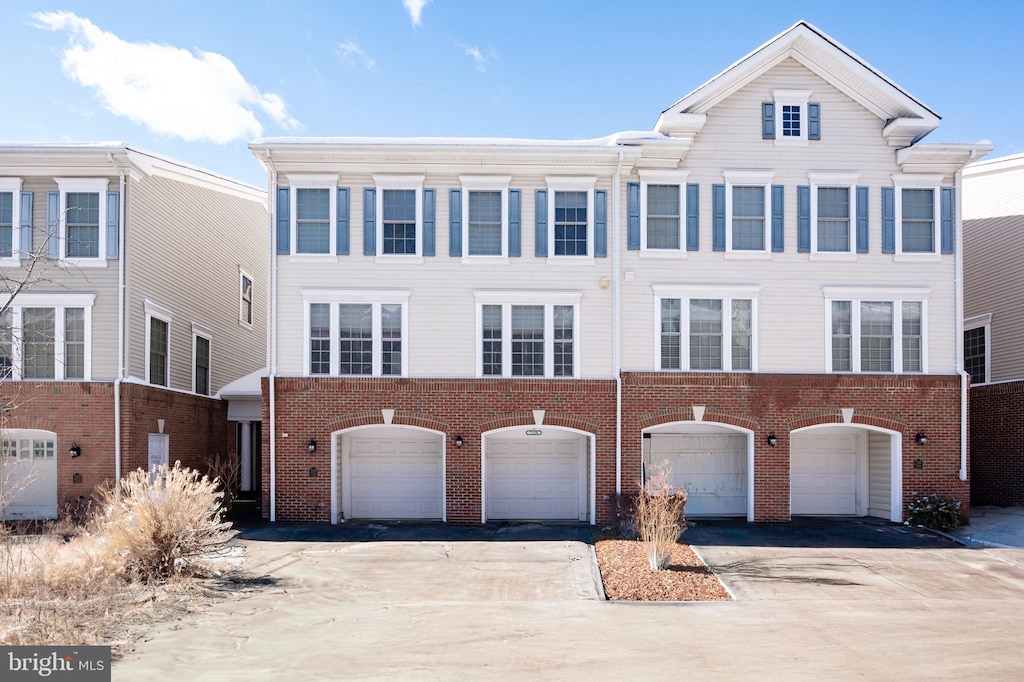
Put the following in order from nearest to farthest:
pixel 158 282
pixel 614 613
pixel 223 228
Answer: pixel 614 613
pixel 158 282
pixel 223 228

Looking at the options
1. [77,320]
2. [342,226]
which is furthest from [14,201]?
[342,226]

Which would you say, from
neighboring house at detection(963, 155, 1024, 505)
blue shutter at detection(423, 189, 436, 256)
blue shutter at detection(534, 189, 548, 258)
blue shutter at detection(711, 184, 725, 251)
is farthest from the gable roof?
blue shutter at detection(423, 189, 436, 256)

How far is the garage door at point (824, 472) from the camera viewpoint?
65.4ft

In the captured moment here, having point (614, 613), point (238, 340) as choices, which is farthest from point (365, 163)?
point (614, 613)

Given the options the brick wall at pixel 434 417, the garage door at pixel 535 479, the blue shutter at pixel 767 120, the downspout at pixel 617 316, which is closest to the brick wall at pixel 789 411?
the downspout at pixel 617 316

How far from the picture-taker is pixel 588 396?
60.2ft

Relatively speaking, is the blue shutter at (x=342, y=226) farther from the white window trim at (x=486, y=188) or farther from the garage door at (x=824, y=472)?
the garage door at (x=824, y=472)

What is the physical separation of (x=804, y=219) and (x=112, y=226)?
16692 mm

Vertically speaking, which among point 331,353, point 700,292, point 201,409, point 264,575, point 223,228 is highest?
point 223,228

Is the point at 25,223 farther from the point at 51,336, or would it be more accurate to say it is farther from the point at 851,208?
the point at 851,208

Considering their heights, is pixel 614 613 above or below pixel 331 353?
below

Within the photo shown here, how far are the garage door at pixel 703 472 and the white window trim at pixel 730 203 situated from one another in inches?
185

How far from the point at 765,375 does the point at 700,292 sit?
101 inches

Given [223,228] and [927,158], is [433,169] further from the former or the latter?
[927,158]
